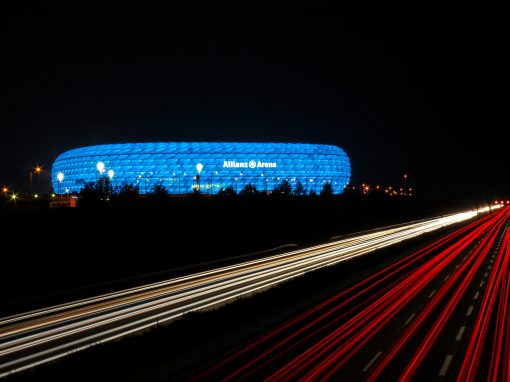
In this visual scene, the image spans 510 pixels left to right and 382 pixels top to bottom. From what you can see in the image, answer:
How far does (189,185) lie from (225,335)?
112m

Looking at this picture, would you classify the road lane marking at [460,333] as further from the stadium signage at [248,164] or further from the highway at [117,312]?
the stadium signage at [248,164]

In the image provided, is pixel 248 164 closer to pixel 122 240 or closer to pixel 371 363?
pixel 122 240

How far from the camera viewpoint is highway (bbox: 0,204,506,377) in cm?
1096

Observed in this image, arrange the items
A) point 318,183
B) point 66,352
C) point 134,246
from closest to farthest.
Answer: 1. point 66,352
2. point 134,246
3. point 318,183

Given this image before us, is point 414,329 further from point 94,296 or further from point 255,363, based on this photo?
point 94,296

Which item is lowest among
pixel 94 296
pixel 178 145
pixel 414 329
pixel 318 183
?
pixel 414 329

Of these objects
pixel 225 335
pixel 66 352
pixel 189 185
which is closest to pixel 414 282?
pixel 225 335

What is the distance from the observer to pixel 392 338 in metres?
11.4

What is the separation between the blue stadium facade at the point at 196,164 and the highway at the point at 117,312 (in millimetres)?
96859

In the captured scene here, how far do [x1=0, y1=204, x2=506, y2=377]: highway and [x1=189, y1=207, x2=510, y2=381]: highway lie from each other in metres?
2.38

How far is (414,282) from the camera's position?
62.4 feet

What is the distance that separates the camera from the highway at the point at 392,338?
9.18 meters

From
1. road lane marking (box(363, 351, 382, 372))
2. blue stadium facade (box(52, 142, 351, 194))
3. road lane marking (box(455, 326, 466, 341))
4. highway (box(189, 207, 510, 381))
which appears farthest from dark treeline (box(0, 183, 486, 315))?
blue stadium facade (box(52, 142, 351, 194))

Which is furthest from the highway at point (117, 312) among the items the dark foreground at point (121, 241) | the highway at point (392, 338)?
the highway at point (392, 338)
